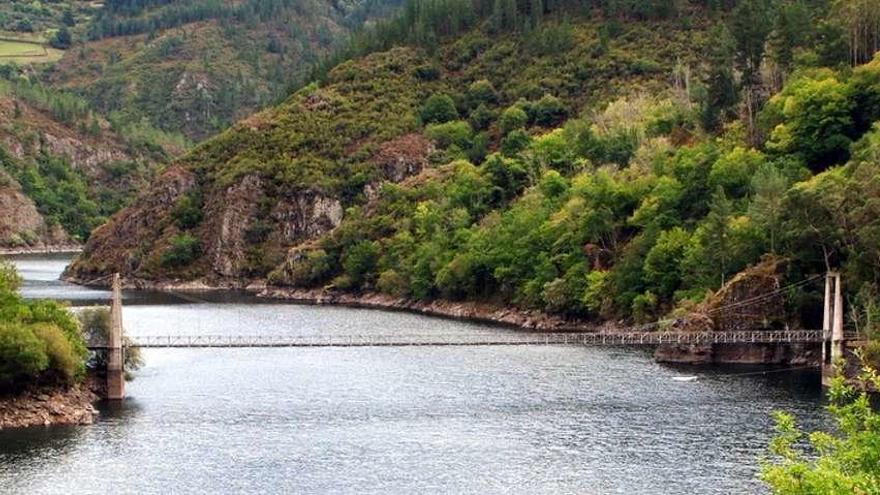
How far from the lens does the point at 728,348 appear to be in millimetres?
104188

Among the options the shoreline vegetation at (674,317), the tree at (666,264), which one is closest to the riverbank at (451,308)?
the shoreline vegetation at (674,317)

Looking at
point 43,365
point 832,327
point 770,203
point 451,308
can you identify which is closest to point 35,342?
point 43,365

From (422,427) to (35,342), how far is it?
72.1 ft

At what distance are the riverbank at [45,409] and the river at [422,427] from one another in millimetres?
1473

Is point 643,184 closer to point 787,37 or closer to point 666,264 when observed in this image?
point 666,264

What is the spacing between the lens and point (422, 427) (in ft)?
→ 262

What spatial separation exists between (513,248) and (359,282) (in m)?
31.0

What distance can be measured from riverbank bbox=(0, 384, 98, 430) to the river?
1.47 meters

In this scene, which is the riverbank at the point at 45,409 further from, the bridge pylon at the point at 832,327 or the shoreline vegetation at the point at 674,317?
the bridge pylon at the point at 832,327

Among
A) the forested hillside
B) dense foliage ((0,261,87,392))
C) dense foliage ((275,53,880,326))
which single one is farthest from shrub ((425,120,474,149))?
dense foliage ((0,261,87,392))

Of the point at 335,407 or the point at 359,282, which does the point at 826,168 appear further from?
the point at 359,282

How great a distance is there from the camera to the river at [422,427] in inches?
2633

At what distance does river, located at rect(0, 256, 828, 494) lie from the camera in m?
66.9

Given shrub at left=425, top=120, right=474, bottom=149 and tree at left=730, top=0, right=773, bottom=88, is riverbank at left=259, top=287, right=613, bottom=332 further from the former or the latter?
tree at left=730, top=0, right=773, bottom=88
